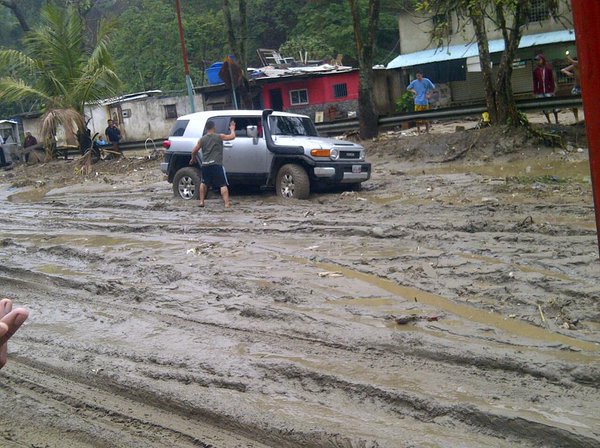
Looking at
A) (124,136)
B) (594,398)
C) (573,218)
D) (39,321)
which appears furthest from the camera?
(124,136)

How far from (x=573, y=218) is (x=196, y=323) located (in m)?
5.82

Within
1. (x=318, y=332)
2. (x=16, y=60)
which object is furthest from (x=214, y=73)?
(x=318, y=332)

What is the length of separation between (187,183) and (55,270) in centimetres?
591

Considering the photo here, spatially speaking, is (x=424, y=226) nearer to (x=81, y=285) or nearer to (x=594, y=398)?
(x=81, y=285)

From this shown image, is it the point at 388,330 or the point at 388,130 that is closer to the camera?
the point at 388,330

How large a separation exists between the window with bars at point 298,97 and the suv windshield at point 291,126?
19787mm

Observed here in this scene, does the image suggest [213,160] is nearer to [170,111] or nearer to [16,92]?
[16,92]

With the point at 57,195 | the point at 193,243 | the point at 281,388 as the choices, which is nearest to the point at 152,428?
the point at 281,388

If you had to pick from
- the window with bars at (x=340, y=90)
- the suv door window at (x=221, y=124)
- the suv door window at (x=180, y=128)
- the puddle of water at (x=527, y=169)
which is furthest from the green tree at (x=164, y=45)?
the puddle of water at (x=527, y=169)

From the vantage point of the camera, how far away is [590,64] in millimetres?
2070

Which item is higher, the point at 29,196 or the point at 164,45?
the point at 164,45

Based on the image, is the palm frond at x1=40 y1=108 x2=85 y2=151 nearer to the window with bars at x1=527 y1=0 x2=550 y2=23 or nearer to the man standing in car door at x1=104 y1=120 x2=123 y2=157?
the man standing in car door at x1=104 y1=120 x2=123 y2=157

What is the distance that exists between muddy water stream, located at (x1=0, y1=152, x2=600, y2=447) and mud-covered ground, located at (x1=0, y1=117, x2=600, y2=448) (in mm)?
21

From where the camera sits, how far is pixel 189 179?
1511cm
